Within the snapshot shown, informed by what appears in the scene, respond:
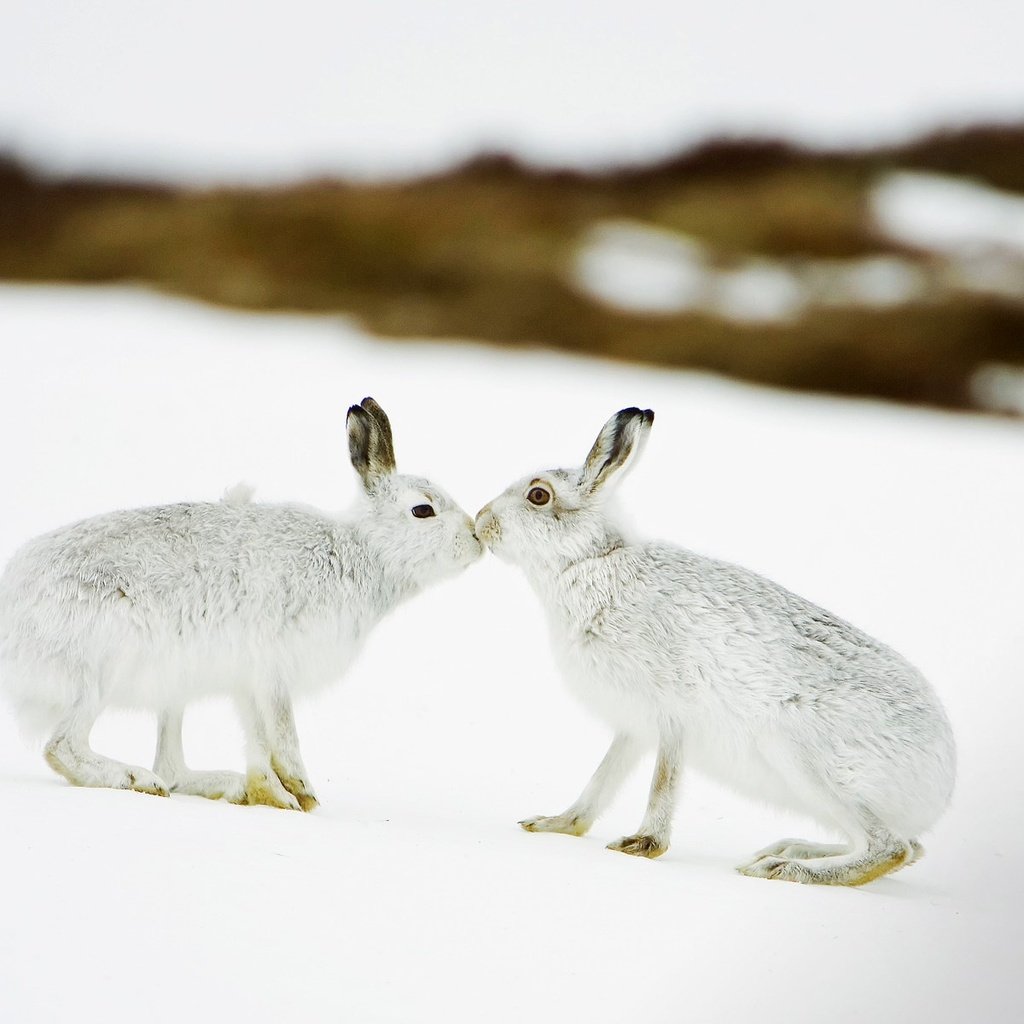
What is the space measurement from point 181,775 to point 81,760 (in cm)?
36

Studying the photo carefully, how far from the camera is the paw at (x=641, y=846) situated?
3.43 metres

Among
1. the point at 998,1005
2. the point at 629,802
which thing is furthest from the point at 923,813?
the point at 629,802

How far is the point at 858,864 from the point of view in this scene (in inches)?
129

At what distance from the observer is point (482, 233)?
10.2 meters

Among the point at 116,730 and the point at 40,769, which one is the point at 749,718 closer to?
the point at 40,769

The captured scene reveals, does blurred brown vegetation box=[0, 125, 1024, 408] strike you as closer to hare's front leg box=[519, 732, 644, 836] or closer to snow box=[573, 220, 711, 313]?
snow box=[573, 220, 711, 313]

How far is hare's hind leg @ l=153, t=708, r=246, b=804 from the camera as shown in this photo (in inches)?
144

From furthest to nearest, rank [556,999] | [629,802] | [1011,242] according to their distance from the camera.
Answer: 1. [1011,242]
2. [629,802]
3. [556,999]

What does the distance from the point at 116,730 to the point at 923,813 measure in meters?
2.45

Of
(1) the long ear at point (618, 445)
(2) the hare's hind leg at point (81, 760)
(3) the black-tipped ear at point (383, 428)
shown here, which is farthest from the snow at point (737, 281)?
(2) the hare's hind leg at point (81, 760)

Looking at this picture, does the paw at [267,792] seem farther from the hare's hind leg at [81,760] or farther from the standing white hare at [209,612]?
the hare's hind leg at [81,760]

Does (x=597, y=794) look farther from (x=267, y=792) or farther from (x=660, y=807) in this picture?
(x=267, y=792)

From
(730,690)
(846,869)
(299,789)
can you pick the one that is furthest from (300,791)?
(846,869)

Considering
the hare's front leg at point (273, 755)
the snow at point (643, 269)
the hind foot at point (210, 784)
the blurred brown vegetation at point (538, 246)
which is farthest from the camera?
the snow at point (643, 269)
